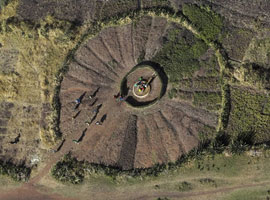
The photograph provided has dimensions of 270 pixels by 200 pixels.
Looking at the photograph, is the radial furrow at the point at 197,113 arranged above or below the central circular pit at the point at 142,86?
below

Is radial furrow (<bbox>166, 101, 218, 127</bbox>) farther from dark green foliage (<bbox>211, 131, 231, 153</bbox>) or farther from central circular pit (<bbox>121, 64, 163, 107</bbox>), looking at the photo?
central circular pit (<bbox>121, 64, 163, 107</bbox>)

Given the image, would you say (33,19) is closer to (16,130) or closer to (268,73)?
(16,130)

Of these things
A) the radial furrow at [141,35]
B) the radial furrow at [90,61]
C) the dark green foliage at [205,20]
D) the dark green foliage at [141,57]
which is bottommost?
the radial furrow at [90,61]

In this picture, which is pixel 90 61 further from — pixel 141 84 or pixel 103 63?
pixel 141 84

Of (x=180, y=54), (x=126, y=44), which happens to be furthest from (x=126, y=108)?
(x=180, y=54)

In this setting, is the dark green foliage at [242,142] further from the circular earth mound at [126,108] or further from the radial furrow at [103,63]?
the radial furrow at [103,63]

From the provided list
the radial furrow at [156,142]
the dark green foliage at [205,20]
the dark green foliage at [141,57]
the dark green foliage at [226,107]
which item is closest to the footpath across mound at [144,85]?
the dark green foliage at [141,57]
